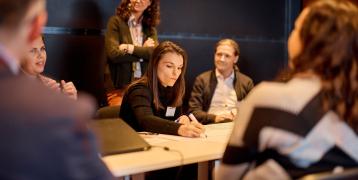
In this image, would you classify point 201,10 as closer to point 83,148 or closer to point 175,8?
point 175,8

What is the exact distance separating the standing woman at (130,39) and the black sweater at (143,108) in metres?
0.90

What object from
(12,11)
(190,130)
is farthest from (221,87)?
(12,11)

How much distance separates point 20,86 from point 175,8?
4.14 metres

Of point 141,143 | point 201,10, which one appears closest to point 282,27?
point 201,10

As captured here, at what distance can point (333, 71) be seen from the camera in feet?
4.65

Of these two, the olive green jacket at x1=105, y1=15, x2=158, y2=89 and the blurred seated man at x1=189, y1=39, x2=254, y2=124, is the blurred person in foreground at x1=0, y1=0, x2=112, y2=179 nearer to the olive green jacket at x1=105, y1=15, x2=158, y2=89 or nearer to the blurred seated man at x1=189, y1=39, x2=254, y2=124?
the olive green jacket at x1=105, y1=15, x2=158, y2=89

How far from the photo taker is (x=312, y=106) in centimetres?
140

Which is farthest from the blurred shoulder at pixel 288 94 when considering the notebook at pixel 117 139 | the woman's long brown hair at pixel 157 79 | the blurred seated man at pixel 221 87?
the blurred seated man at pixel 221 87

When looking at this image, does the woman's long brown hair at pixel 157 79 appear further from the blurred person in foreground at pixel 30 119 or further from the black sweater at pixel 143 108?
the blurred person in foreground at pixel 30 119

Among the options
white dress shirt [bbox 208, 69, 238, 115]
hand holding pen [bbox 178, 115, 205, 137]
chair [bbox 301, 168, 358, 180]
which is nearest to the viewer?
chair [bbox 301, 168, 358, 180]

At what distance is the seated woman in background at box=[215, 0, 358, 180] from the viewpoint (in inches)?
54.8

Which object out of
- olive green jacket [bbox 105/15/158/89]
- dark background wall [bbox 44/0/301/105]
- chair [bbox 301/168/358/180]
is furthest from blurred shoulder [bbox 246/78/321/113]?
Answer: dark background wall [bbox 44/0/301/105]

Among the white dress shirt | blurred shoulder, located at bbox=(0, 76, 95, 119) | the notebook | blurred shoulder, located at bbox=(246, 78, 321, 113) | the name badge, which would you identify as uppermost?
blurred shoulder, located at bbox=(0, 76, 95, 119)

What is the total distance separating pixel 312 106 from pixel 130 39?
8.45ft
